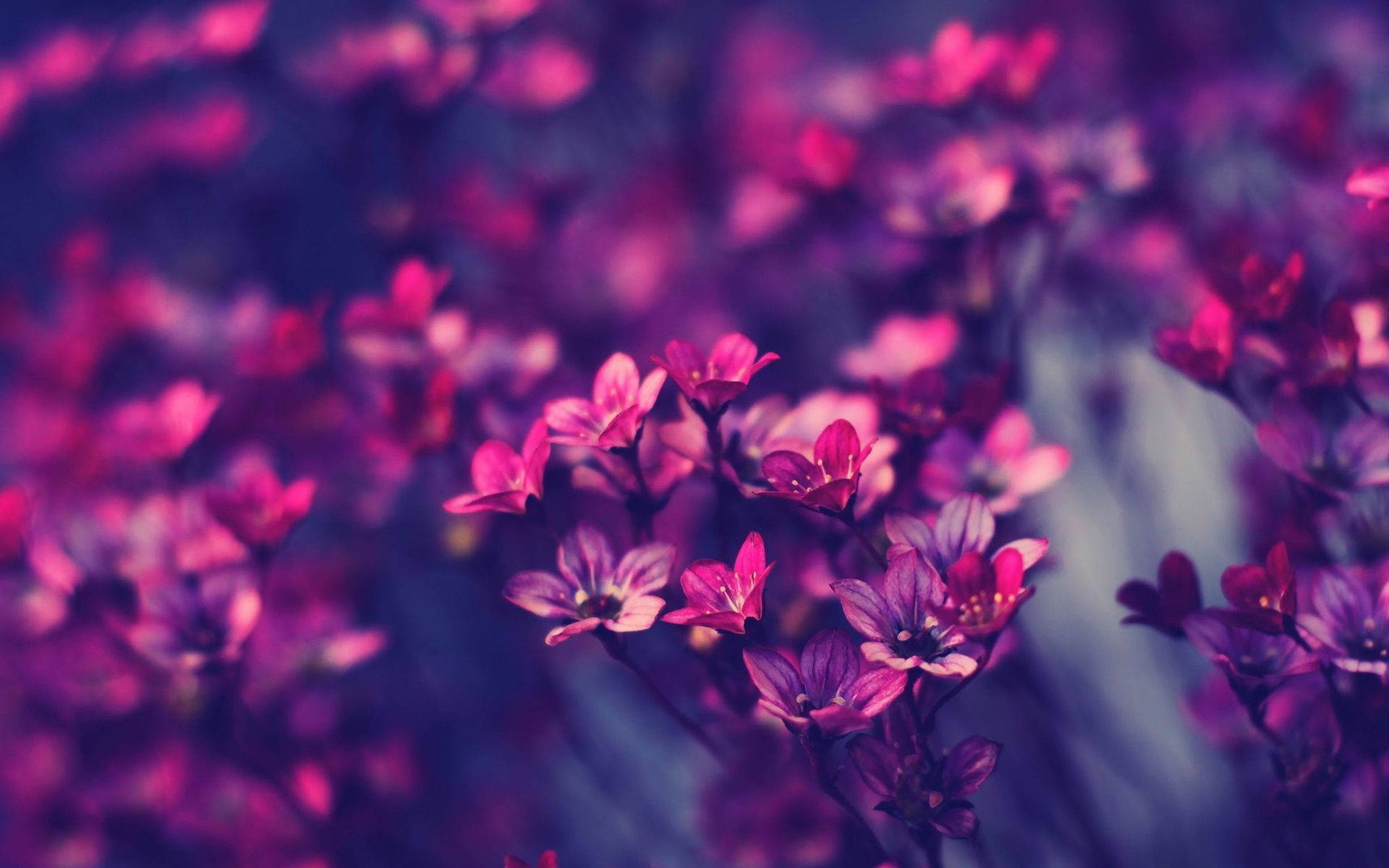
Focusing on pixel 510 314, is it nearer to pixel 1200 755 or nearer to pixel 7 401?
pixel 7 401

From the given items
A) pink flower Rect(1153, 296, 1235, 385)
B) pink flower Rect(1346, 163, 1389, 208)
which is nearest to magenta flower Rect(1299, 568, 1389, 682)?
pink flower Rect(1153, 296, 1235, 385)

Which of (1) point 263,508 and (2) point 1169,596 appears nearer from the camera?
(2) point 1169,596

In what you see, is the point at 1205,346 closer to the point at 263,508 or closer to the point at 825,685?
the point at 825,685

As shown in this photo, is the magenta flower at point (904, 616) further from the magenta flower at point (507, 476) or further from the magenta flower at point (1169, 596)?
the magenta flower at point (507, 476)

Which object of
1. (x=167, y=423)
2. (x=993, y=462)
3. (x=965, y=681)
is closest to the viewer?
(x=965, y=681)

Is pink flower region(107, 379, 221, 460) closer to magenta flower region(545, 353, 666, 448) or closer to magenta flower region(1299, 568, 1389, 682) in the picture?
magenta flower region(545, 353, 666, 448)

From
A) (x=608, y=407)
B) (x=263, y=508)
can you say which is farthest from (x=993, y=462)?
(x=263, y=508)

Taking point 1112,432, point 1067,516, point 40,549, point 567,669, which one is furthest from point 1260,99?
point 40,549
